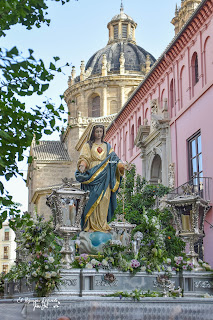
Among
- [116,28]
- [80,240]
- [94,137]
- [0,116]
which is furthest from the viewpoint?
[116,28]

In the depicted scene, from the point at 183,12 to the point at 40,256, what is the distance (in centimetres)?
3685

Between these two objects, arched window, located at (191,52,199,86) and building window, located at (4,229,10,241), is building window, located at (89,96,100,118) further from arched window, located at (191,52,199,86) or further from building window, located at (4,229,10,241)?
building window, located at (4,229,10,241)

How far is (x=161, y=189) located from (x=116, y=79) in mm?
32096

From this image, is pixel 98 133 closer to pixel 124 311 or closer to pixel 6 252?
pixel 124 311

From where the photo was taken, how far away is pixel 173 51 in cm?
2644

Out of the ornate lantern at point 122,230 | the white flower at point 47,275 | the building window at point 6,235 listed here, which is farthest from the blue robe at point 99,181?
the building window at point 6,235

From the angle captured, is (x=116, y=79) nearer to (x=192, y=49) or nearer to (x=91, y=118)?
(x=91, y=118)

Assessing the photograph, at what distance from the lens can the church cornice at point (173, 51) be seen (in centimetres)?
2292

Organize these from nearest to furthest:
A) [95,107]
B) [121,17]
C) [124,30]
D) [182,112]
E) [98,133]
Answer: [98,133] → [182,112] → [95,107] → [124,30] → [121,17]

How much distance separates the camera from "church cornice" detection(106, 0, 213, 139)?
22922mm

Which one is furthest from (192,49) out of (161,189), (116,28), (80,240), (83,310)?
(116,28)

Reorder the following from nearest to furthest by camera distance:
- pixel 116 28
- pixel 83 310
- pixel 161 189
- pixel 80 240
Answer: pixel 83 310
pixel 80 240
pixel 161 189
pixel 116 28

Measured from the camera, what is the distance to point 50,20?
10.9 m

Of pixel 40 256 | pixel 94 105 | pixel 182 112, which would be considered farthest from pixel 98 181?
pixel 94 105
